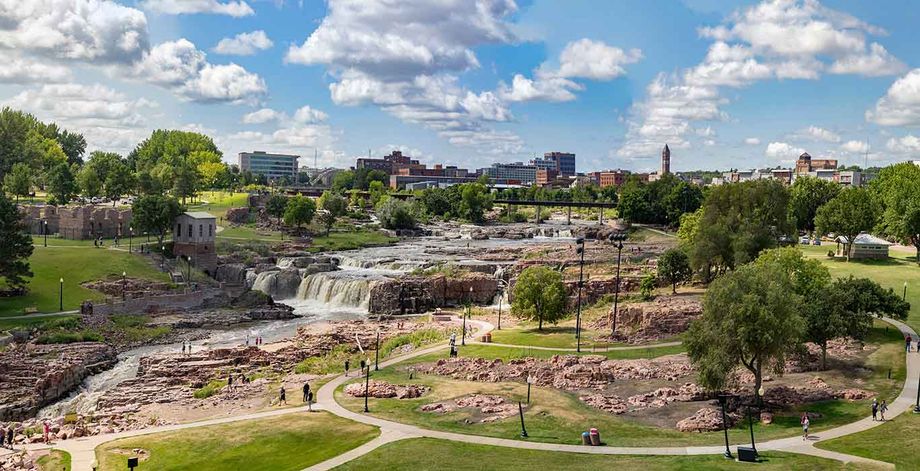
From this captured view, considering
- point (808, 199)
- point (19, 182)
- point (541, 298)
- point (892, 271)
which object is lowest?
point (541, 298)

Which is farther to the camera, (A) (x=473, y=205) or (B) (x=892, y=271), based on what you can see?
(A) (x=473, y=205)

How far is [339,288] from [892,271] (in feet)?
192

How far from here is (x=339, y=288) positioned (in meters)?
83.7

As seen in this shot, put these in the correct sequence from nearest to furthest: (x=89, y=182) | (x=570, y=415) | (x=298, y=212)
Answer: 1. (x=570, y=415)
2. (x=298, y=212)
3. (x=89, y=182)

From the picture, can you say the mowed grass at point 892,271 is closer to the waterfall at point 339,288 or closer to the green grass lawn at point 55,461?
the waterfall at point 339,288

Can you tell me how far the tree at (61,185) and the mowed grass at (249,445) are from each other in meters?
96.3

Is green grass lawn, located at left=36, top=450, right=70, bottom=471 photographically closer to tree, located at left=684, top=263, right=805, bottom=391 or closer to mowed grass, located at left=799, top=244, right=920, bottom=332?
tree, located at left=684, top=263, right=805, bottom=391

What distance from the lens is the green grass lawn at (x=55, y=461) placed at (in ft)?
102

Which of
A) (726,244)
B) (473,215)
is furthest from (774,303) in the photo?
(473,215)

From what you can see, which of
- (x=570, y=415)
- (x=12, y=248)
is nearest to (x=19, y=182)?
(x=12, y=248)

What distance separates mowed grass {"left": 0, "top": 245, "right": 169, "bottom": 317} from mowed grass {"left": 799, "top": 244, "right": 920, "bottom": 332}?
234 feet

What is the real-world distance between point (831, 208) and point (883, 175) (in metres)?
49.2

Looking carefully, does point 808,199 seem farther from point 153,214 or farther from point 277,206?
point 153,214

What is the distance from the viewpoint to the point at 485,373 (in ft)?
149
